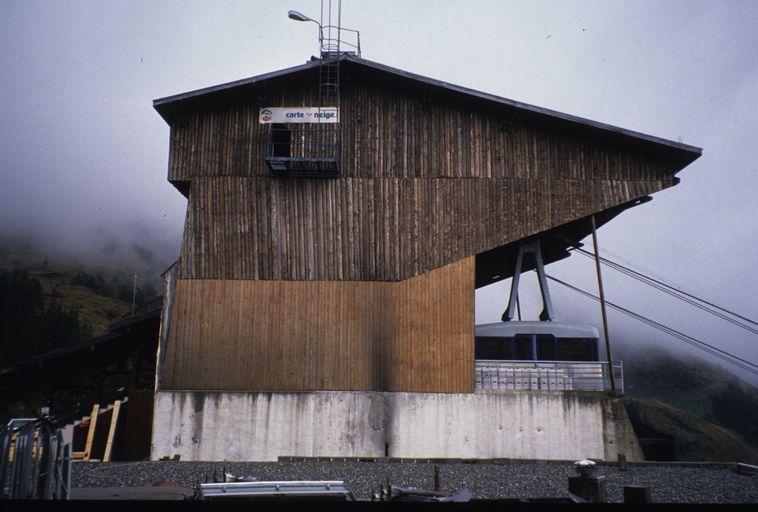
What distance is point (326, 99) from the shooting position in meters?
23.3

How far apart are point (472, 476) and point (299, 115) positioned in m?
14.1

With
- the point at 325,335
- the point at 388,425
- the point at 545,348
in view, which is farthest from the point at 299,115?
the point at 545,348

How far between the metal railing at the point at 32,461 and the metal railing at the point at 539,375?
48.0 feet

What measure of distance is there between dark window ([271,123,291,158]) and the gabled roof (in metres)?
1.73

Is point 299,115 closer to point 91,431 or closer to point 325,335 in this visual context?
point 325,335

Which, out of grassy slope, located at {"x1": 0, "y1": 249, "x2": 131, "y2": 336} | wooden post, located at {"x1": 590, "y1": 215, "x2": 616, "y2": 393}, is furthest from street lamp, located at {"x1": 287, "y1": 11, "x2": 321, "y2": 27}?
grassy slope, located at {"x1": 0, "y1": 249, "x2": 131, "y2": 336}

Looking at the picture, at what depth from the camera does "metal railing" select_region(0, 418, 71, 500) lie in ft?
25.2

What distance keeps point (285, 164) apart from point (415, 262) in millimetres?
5863

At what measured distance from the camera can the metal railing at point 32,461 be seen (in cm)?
767

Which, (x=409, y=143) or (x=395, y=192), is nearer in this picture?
(x=395, y=192)

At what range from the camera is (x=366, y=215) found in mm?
22656

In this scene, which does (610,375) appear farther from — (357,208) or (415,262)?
(357,208)

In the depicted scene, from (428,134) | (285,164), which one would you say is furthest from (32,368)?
(428,134)

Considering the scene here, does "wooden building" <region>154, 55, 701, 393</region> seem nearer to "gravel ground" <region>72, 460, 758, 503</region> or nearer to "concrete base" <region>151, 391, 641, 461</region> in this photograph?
"concrete base" <region>151, 391, 641, 461</region>
